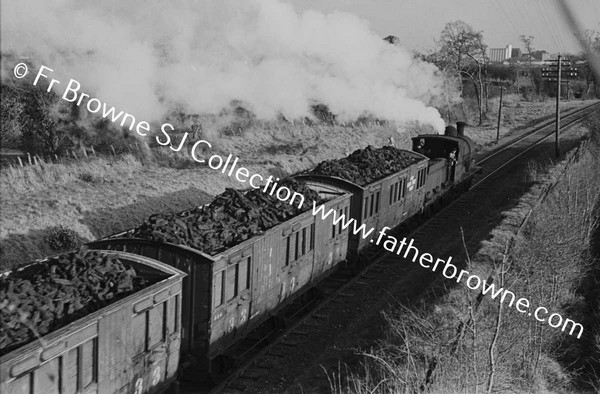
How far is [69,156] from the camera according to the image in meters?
24.2

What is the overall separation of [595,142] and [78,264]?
1404 inches

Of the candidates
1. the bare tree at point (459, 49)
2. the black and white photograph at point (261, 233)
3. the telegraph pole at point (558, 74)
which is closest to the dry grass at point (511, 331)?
the black and white photograph at point (261, 233)

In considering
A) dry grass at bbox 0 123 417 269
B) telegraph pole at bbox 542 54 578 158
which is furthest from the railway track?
telegraph pole at bbox 542 54 578 158

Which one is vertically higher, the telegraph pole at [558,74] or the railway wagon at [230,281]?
the telegraph pole at [558,74]

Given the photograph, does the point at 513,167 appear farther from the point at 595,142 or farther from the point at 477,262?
the point at 477,262

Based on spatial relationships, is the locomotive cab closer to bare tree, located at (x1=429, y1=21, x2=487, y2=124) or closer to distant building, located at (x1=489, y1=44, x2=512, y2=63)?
bare tree, located at (x1=429, y1=21, x2=487, y2=124)

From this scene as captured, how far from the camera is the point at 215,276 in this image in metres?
10.8

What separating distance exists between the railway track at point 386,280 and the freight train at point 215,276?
551mm

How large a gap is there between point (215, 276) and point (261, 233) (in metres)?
1.95

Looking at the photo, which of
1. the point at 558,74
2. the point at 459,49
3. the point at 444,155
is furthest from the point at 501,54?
the point at 444,155

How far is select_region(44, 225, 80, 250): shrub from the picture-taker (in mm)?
18297

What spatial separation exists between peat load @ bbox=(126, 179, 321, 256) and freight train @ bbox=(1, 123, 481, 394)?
0.9 inches

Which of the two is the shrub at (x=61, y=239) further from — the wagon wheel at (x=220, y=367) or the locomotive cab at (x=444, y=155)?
the locomotive cab at (x=444, y=155)

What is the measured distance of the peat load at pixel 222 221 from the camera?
11461mm
